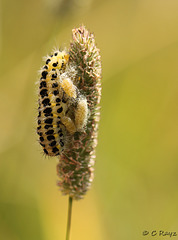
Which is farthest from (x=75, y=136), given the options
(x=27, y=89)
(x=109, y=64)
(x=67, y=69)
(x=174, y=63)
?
(x=174, y=63)

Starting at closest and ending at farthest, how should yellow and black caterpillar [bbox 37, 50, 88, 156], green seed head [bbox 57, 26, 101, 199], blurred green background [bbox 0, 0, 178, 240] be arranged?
green seed head [bbox 57, 26, 101, 199] < yellow and black caterpillar [bbox 37, 50, 88, 156] < blurred green background [bbox 0, 0, 178, 240]

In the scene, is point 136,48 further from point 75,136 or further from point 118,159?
point 75,136

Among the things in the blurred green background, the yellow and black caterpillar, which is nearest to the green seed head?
the yellow and black caterpillar

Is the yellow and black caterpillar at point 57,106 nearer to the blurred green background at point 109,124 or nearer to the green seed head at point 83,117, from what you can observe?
the green seed head at point 83,117

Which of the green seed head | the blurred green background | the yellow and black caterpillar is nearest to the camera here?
the green seed head

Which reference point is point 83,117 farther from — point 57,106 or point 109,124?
point 109,124

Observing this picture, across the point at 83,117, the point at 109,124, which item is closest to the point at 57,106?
the point at 83,117

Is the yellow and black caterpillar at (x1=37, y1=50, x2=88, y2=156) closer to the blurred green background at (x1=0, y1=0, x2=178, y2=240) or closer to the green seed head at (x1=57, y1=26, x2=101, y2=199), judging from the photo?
the green seed head at (x1=57, y1=26, x2=101, y2=199)
